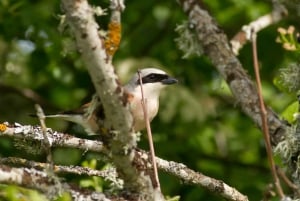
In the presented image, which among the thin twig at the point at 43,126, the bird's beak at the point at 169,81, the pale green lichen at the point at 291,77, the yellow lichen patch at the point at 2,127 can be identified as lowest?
the thin twig at the point at 43,126

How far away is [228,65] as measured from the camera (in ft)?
15.2

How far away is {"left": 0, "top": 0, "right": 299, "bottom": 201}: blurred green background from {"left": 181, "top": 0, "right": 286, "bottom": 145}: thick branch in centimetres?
145

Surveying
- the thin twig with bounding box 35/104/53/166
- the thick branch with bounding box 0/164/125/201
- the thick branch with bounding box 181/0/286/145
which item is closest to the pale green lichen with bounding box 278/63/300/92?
the thick branch with bounding box 181/0/286/145

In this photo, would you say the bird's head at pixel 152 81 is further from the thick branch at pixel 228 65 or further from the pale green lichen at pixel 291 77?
the pale green lichen at pixel 291 77

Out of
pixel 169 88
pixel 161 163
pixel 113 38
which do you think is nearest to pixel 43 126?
pixel 113 38

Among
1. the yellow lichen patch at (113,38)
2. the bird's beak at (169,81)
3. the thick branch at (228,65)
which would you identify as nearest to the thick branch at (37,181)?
the yellow lichen patch at (113,38)

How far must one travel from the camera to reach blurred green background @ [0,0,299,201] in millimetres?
6383

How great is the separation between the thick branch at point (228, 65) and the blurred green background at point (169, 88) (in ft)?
4.75

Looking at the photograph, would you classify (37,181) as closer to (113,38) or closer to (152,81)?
(113,38)

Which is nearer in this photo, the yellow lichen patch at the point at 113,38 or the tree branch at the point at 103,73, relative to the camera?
the tree branch at the point at 103,73

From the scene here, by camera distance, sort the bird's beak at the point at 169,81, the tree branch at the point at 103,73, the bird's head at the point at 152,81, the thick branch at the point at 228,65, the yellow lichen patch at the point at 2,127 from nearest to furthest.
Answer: the tree branch at the point at 103,73 < the yellow lichen patch at the point at 2,127 < the thick branch at the point at 228,65 < the bird's head at the point at 152,81 < the bird's beak at the point at 169,81

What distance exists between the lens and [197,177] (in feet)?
11.7

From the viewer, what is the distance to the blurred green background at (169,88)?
251 inches

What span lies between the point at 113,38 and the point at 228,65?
80.4 inches
